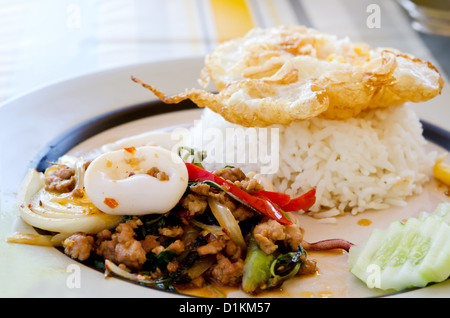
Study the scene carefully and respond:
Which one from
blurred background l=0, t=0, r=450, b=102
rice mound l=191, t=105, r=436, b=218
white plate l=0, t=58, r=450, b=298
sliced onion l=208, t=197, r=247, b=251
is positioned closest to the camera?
white plate l=0, t=58, r=450, b=298

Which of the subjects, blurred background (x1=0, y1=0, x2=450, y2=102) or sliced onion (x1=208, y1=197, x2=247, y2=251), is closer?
sliced onion (x1=208, y1=197, x2=247, y2=251)

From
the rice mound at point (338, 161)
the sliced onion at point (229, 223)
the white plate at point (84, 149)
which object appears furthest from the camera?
the rice mound at point (338, 161)

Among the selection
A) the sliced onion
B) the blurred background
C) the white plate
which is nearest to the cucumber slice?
the white plate

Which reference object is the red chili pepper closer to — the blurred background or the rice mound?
the rice mound

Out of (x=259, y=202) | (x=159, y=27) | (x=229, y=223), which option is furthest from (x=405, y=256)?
(x=159, y=27)

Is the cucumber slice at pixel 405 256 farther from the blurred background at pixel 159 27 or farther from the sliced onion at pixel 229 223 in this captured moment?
the blurred background at pixel 159 27

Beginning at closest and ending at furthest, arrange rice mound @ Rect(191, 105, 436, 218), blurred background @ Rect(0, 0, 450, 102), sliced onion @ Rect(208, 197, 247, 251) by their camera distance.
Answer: sliced onion @ Rect(208, 197, 247, 251) < rice mound @ Rect(191, 105, 436, 218) < blurred background @ Rect(0, 0, 450, 102)

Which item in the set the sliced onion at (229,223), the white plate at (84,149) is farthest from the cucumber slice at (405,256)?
the sliced onion at (229,223)
